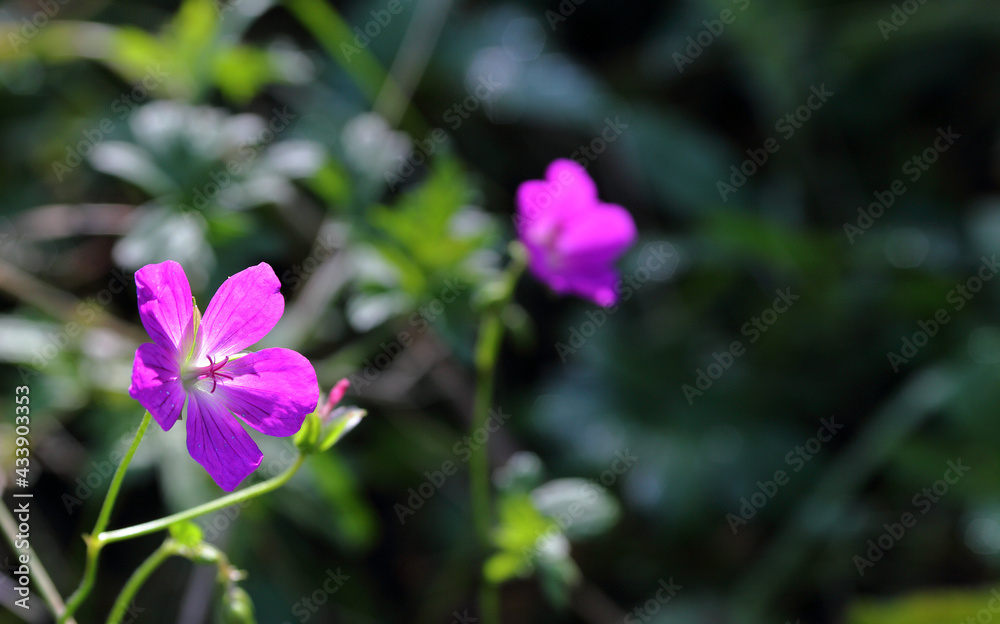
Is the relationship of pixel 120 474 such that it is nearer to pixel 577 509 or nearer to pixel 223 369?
pixel 223 369

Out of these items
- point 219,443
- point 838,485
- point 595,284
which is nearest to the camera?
point 219,443

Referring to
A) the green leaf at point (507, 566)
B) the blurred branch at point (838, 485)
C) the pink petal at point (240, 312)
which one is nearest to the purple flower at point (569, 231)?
the green leaf at point (507, 566)

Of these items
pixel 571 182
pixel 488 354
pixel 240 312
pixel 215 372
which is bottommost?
pixel 488 354

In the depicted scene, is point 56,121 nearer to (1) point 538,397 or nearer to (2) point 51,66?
(2) point 51,66

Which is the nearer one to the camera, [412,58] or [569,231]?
[569,231]

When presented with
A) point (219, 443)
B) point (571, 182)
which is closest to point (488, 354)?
point (571, 182)

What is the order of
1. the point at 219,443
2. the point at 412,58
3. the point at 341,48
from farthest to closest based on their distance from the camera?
the point at 412,58 < the point at 341,48 < the point at 219,443

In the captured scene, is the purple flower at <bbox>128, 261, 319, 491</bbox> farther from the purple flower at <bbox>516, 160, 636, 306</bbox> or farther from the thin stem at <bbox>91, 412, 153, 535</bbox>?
the purple flower at <bbox>516, 160, 636, 306</bbox>
